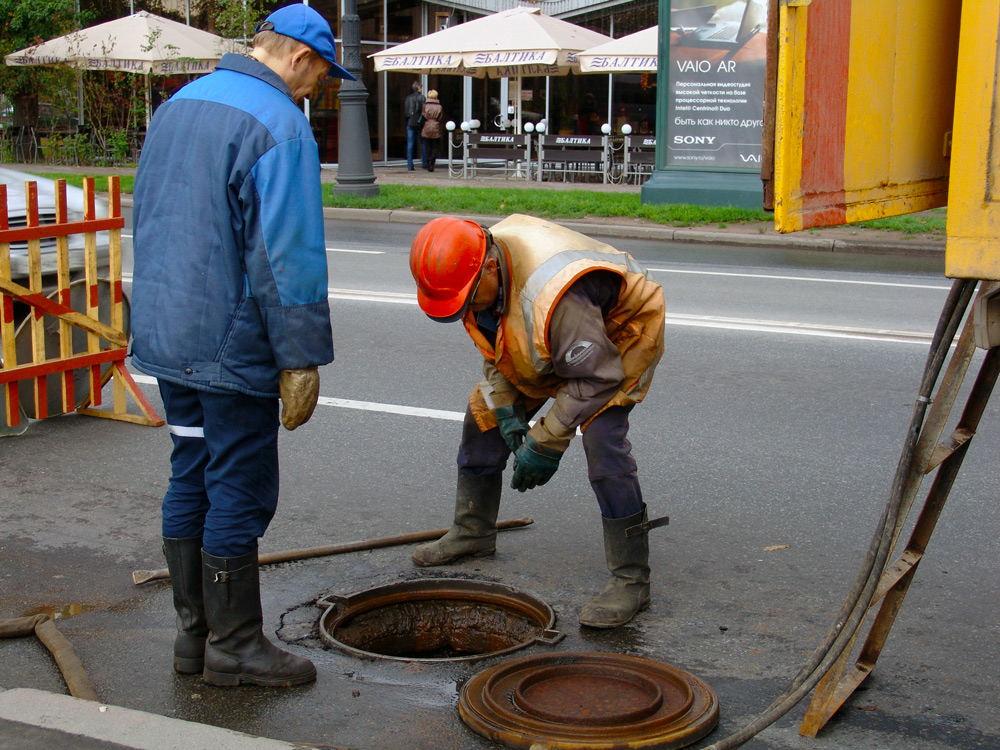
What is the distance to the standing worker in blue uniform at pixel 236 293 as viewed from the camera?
287 centimetres

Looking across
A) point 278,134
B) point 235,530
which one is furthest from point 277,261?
point 235,530

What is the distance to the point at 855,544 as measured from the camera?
420cm

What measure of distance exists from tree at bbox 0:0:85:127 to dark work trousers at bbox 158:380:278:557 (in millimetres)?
22847

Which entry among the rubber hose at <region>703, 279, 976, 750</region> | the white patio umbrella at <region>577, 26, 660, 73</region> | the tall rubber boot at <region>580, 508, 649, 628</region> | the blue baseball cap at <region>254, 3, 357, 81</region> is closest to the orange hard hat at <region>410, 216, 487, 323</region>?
the blue baseball cap at <region>254, 3, 357, 81</region>

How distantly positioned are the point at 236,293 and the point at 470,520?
1.48m

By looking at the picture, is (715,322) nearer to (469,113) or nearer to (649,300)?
(649,300)

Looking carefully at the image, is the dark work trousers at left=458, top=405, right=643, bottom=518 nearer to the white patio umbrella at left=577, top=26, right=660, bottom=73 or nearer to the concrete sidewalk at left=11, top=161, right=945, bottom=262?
the concrete sidewalk at left=11, top=161, right=945, bottom=262

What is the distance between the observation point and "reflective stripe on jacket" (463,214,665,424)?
130 inches

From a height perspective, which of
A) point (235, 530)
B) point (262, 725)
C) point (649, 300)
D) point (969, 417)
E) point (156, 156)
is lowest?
point (262, 725)

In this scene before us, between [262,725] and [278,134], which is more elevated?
[278,134]

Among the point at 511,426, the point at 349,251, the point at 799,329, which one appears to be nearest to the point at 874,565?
the point at 511,426

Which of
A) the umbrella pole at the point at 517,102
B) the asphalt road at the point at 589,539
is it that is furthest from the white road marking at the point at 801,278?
the umbrella pole at the point at 517,102

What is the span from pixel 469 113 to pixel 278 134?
23.9 meters

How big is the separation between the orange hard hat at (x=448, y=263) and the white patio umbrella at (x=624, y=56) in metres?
16.1
